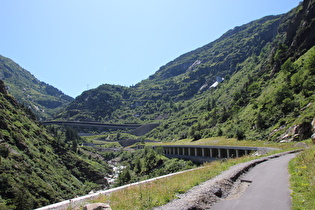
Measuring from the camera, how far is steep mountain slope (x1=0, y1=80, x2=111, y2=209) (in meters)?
46.0

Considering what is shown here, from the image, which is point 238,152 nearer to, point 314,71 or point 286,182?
point 314,71

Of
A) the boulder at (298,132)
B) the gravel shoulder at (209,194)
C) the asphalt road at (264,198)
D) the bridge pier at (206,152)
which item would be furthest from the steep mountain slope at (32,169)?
the boulder at (298,132)

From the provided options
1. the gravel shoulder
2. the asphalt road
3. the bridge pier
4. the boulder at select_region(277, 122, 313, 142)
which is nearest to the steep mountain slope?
the bridge pier

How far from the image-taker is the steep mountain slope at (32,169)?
46.0 meters

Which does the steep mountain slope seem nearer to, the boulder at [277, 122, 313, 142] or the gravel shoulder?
the gravel shoulder

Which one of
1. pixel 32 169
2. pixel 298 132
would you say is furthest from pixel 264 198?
pixel 32 169

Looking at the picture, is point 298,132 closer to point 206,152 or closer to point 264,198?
point 206,152

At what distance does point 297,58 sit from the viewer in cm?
7725

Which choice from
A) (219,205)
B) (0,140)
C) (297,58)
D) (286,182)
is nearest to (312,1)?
(297,58)

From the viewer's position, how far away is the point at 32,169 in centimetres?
5884

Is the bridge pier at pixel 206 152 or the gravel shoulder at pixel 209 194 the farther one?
the bridge pier at pixel 206 152

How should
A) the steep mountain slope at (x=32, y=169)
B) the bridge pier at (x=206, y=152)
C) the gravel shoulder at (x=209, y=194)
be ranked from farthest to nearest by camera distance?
the bridge pier at (x=206, y=152) < the steep mountain slope at (x=32, y=169) < the gravel shoulder at (x=209, y=194)

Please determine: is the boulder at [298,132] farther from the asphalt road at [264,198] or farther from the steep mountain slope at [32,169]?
the steep mountain slope at [32,169]

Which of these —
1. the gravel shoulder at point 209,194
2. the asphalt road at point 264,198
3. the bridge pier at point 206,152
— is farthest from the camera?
the bridge pier at point 206,152
